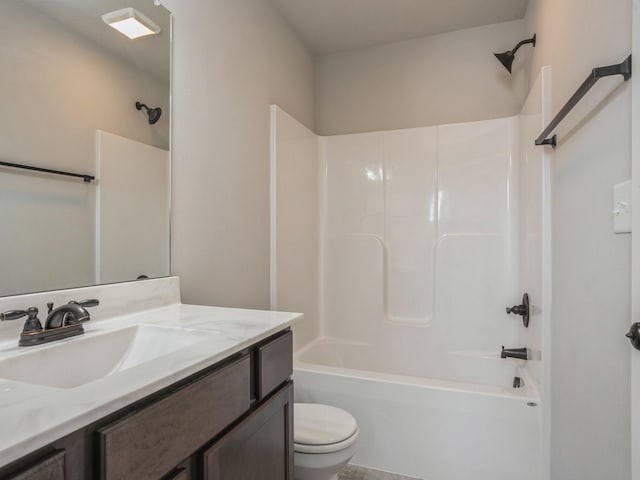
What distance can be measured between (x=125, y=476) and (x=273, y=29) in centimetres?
237

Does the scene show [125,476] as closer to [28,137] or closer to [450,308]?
[28,137]

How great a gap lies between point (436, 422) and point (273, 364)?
112cm

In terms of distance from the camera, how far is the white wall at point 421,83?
2.50 m

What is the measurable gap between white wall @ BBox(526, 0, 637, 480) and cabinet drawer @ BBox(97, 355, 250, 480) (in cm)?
98

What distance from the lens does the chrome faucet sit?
87cm

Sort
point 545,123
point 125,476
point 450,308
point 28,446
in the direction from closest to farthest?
point 28,446 → point 125,476 → point 545,123 → point 450,308

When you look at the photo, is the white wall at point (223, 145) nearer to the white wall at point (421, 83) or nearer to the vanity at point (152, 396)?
the vanity at point (152, 396)

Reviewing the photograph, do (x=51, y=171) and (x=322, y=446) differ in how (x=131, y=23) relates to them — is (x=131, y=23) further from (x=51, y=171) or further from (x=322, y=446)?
(x=322, y=446)

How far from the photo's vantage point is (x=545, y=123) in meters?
1.67

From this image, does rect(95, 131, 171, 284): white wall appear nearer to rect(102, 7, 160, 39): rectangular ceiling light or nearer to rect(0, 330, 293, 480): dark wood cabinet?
rect(102, 7, 160, 39): rectangular ceiling light

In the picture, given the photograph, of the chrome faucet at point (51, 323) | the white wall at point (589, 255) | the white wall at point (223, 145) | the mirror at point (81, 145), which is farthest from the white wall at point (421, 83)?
the chrome faucet at point (51, 323)

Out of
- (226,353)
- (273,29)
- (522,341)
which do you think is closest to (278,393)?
(226,353)

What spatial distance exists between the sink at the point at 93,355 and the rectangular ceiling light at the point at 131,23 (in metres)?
1.06

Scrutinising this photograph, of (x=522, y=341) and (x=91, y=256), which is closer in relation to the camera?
(x=91, y=256)
